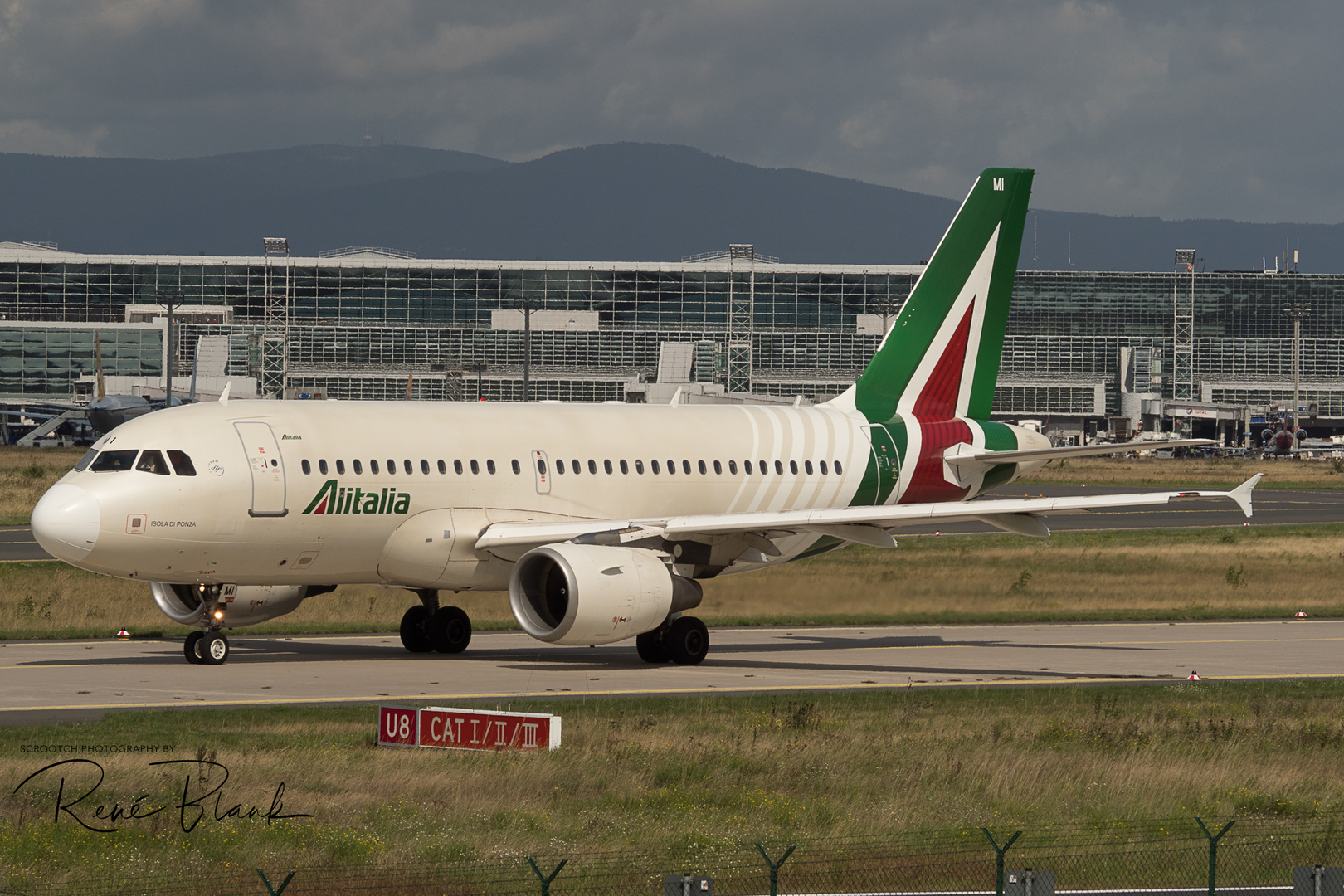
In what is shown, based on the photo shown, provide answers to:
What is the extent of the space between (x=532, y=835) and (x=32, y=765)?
7060mm

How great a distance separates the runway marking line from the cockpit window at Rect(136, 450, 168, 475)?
219 inches

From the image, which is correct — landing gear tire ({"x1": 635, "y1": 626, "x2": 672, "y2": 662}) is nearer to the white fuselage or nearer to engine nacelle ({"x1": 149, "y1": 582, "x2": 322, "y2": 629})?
the white fuselage

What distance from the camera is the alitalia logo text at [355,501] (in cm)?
3159

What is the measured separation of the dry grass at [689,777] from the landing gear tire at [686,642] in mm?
6087

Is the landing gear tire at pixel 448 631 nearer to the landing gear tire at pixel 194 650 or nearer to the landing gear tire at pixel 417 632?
the landing gear tire at pixel 417 632

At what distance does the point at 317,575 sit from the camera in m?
32.4

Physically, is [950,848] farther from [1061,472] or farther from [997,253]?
[1061,472]

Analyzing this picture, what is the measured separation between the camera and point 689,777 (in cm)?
2030

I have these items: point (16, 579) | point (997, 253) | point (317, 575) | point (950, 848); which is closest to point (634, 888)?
point (950, 848)

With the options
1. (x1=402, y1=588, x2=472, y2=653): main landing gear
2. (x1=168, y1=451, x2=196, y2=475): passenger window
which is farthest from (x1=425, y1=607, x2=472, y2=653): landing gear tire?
(x1=168, y1=451, x2=196, y2=475): passenger window

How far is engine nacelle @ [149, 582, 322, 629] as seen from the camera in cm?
3284

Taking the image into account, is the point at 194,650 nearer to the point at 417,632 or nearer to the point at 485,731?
the point at 417,632

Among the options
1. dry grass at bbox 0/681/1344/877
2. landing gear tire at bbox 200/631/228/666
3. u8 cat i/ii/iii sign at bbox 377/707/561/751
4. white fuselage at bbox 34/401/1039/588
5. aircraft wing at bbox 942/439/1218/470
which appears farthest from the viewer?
aircraft wing at bbox 942/439/1218/470

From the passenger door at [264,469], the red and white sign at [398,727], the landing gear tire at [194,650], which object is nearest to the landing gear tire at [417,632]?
the landing gear tire at [194,650]
